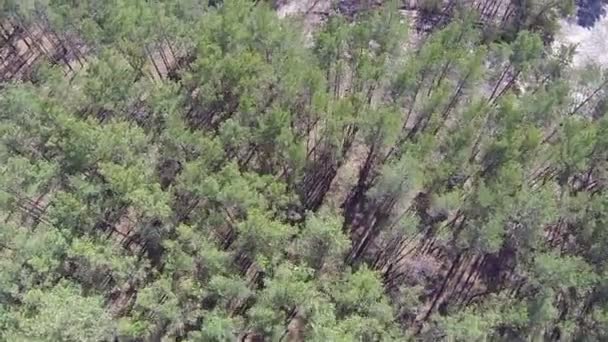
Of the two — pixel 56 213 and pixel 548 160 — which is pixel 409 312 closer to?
pixel 548 160

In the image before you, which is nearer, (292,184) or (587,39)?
(292,184)

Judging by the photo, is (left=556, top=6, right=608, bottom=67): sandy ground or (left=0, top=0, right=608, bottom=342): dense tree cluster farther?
(left=556, top=6, right=608, bottom=67): sandy ground

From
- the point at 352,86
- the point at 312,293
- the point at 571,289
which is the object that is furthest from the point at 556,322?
the point at 352,86

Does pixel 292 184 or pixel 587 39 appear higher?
pixel 587 39

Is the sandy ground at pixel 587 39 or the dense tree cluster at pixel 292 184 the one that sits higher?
the sandy ground at pixel 587 39

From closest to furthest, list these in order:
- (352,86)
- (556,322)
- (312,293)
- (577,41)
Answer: (312,293) < (556,322) < (352,86) < (577,41)

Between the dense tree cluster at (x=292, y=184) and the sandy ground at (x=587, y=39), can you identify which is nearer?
the dense tree cluster at (x=292, y=184)

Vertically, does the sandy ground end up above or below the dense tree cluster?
above

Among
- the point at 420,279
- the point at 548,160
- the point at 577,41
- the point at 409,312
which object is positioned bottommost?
the point at 409,312
